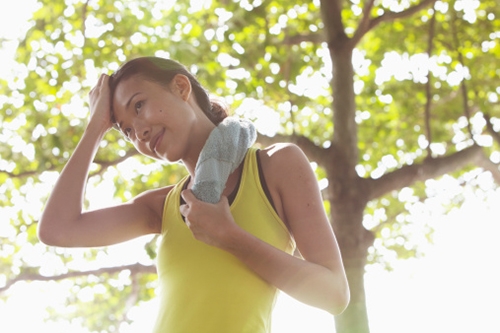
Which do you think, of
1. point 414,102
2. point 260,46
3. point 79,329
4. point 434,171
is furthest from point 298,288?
point 79,329

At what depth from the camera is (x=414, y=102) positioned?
5.26 m

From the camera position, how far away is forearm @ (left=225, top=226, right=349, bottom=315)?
4.27 feet

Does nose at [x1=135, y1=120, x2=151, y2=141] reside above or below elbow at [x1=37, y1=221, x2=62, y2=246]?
above

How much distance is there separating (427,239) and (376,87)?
1.47 m

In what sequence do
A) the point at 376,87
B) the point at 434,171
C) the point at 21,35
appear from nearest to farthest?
the point at 434,171 < the point at 21,35 < the point at 376,87

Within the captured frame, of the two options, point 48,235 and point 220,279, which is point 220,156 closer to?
point 220,279

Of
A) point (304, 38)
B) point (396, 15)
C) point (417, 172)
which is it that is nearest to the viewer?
point (417, 172)

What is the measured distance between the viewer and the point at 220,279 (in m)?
1.35

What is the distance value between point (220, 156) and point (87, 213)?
0.43m

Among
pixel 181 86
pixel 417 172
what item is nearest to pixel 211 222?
pixel 181 86

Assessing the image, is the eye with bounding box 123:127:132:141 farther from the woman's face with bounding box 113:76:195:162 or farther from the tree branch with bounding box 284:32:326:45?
the tree branch with bounding box 284:32:326:45

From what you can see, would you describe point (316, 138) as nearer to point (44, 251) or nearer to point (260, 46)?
point (260, 46)

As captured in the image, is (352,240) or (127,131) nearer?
(127,131)

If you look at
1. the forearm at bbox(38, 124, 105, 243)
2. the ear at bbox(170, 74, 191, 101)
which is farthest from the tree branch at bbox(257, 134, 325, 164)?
the forearm at bbox(38, 124, 105, 243)
